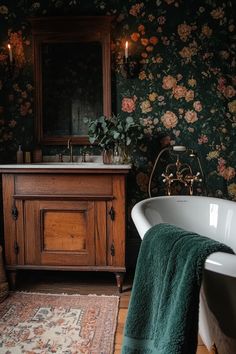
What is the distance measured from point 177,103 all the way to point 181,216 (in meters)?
0.98

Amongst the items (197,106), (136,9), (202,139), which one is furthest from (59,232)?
(136,9)

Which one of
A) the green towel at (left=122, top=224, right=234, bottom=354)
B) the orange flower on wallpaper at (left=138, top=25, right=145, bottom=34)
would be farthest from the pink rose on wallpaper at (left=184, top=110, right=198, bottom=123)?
the green towel at (left=122, top=224, right=234, bottom=354)

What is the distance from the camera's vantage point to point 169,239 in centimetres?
119

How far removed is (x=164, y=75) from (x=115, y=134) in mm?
667

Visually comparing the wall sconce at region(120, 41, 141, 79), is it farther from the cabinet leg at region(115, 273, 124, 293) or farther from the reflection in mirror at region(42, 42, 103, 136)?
the cabinet leg at region(115, 273, 124, 293)

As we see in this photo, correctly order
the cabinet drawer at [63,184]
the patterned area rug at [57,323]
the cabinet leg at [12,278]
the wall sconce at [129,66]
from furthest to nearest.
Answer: the wall sconce at [129,66] → the cabinet leg at [12,278] → the cabinet drawer at [63,184] → the patterned area rug at [57,323]

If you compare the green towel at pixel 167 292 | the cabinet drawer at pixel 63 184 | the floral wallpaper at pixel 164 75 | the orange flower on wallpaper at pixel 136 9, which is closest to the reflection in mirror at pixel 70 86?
the floral wallpaper at pixel 164 75

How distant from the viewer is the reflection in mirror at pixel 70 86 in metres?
2.74

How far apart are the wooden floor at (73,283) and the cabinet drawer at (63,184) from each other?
663mm

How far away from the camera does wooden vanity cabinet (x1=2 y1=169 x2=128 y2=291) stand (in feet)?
7.51

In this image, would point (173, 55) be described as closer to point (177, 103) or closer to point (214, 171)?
point (177, 103)

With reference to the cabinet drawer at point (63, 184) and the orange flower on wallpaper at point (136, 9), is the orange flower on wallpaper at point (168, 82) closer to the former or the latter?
the orange flower on wallpaper at point (136, 9)

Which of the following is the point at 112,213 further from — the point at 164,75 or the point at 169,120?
the point at 164,75

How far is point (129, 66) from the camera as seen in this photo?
2686 millimetres
